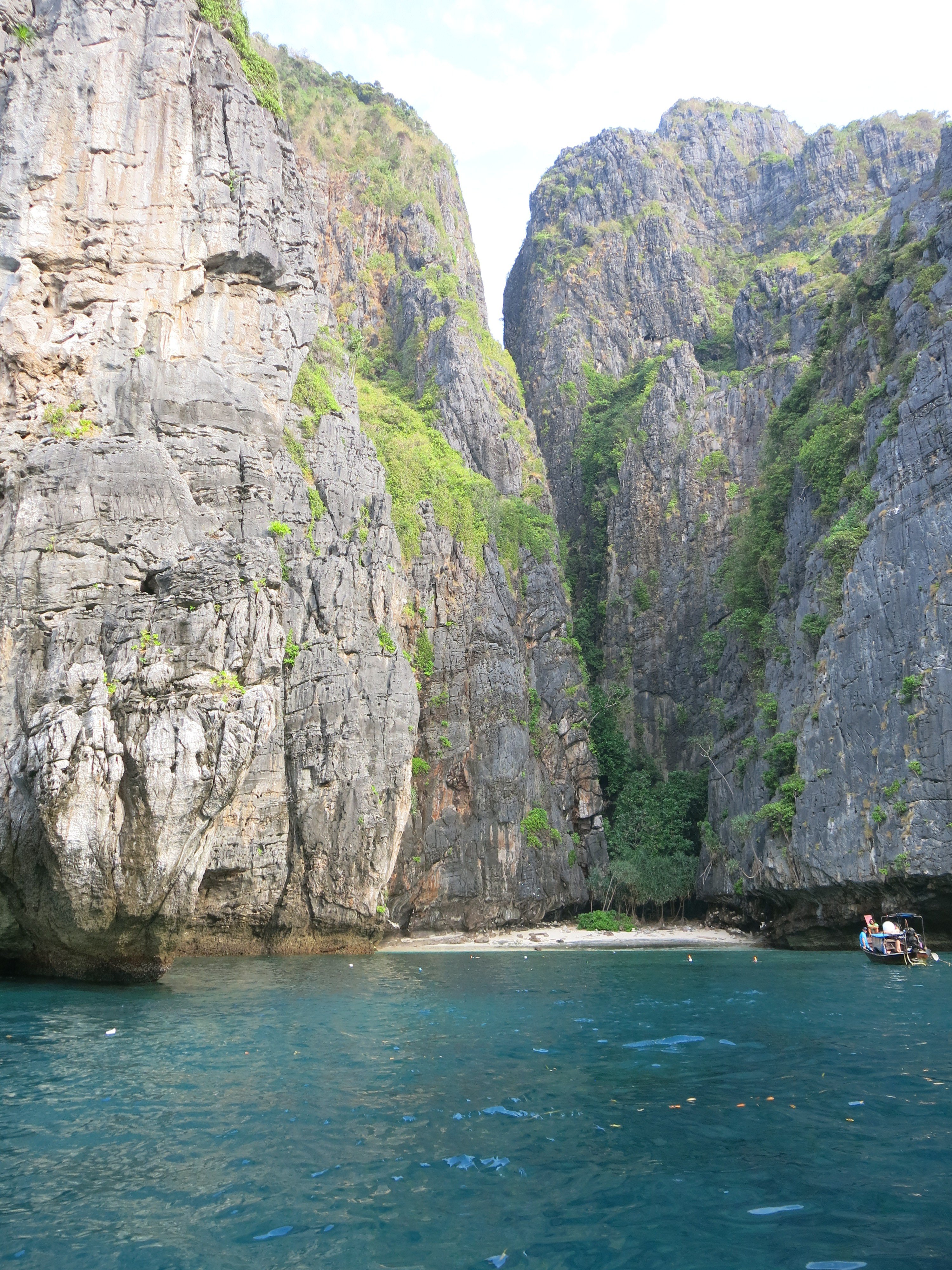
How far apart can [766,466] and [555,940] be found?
1164 inches

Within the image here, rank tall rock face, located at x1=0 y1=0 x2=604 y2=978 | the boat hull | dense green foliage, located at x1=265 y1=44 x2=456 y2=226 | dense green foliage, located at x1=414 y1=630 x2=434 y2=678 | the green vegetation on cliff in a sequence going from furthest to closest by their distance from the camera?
1. dense green foliage, located at x1=265 y1=44 x2=456 y2=226
2. dense green foliage, located at x1=414 y1=630 x2=434 y2=678
3. the green vegetation on cliff
4. the boat hull
5. tall rock face, located at x1=0 y1=0 x2=604 y2=978

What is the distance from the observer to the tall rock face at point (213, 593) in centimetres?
2194

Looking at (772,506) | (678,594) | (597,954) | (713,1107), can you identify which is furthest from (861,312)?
(713,1107)

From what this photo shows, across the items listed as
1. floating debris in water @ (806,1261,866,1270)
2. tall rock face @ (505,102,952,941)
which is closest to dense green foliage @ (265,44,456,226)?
tall rock face @ (505,102,952,941)

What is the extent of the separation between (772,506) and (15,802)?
128ft

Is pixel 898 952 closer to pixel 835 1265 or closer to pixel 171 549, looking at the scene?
pixel 835 1265

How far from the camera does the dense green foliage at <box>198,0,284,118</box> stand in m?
36.9

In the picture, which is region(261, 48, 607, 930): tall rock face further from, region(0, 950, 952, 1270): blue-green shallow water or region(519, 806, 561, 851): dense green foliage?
region(0, 950, 952, 1270): blue-green shallow water

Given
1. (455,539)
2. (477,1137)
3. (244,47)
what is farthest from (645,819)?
(244,47)

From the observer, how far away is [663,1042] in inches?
537

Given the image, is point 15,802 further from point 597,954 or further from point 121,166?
point 121,166

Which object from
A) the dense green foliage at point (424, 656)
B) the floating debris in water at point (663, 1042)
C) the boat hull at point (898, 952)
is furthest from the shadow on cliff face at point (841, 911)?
the dense green foliage at point (424, 656)

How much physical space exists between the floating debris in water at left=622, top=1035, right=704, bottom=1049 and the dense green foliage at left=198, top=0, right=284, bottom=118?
→ 138ft

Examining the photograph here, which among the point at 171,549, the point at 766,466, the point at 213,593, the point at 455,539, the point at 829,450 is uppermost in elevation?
the point at 766,466
